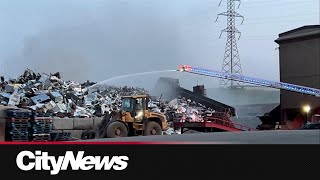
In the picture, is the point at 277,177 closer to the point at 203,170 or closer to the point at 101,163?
the point at 203,170

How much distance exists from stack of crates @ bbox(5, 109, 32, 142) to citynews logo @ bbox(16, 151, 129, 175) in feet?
49.5

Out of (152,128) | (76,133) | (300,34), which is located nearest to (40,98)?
(76,133)

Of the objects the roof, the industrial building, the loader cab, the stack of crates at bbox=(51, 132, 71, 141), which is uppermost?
the roof

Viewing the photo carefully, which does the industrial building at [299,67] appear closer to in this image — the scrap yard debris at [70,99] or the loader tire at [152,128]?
the scrap yard debris at [70,99]

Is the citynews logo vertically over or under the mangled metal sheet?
under

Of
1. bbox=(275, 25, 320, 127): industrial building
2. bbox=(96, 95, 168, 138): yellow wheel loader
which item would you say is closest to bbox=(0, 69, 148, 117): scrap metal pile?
bbox=(96, 95, 168, 138): yellow wheel loader

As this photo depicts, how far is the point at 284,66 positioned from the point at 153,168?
39.8 metres

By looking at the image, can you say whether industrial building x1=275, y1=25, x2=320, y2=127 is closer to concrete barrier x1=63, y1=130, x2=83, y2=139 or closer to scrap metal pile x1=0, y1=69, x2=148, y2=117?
scrap metal pile x1=0, y1=69, x2=148, y2=117

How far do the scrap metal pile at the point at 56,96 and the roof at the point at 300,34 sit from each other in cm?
1687

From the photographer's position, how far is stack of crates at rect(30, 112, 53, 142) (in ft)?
62.4

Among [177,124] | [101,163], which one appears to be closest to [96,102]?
[177,124]

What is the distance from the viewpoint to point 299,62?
134 ft

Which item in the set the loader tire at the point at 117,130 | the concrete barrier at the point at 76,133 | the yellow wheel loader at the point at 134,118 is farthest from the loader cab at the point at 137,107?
the concrete barrier at the point at 76,133

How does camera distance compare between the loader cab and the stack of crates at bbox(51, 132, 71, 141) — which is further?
the loader cab
